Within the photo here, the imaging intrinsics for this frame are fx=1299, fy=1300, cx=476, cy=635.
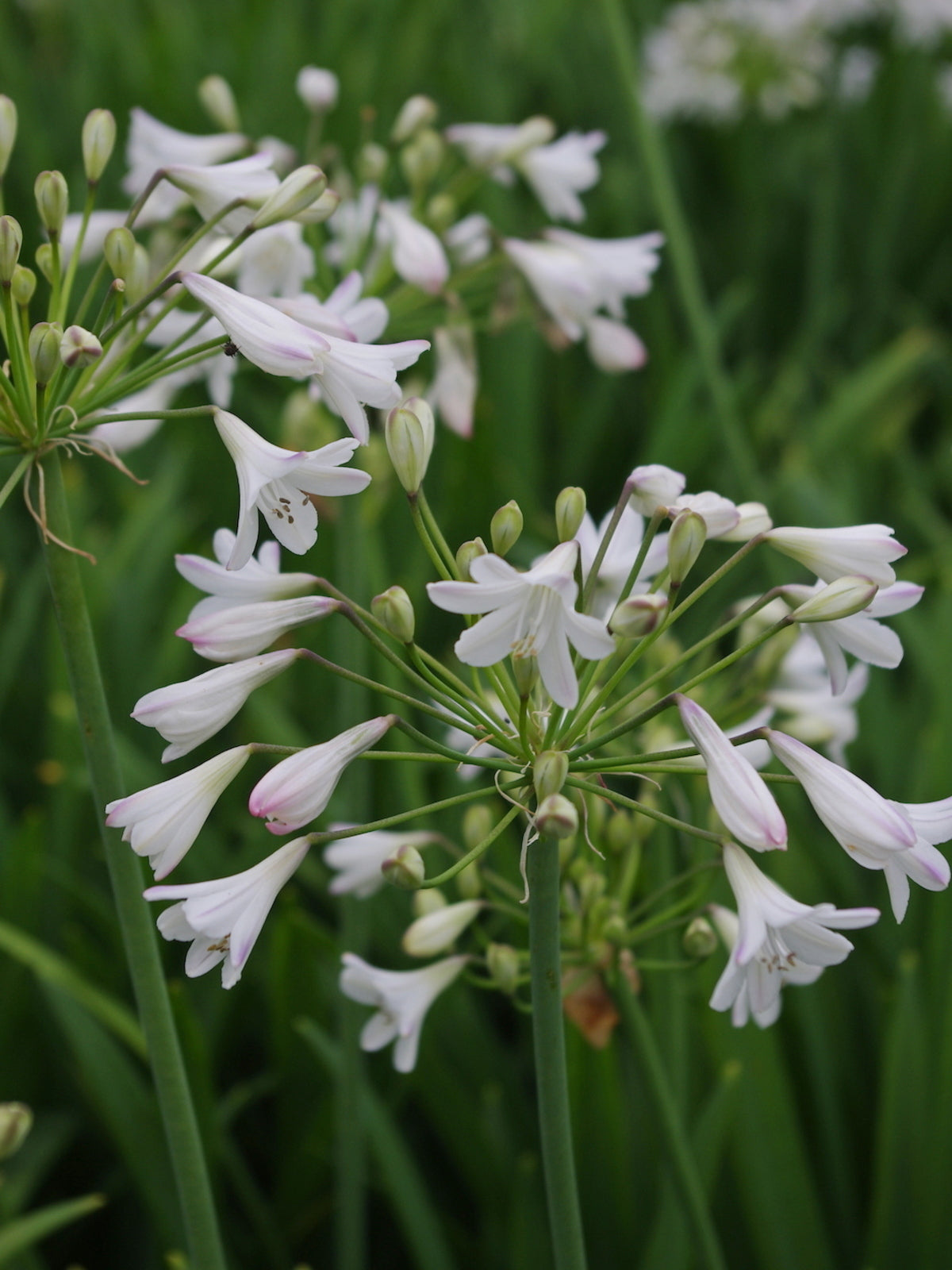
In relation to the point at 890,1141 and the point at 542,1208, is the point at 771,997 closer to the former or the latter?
the point at 890,1141

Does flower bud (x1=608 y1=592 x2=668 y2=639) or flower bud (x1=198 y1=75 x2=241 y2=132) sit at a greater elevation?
flower bud (x1=198 y1=75 x2=241 y2=132)

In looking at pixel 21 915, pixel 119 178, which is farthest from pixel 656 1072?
pixel 119 178

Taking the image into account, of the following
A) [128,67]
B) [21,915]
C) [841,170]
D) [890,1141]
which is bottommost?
[890,1141]

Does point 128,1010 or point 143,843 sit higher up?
point 143,843

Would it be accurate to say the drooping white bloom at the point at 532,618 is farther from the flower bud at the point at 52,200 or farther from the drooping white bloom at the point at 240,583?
the flower bud at the point at 52,200

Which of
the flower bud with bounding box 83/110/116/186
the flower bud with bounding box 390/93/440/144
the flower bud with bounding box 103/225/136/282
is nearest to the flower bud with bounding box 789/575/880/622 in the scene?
the flower bud with bounding box 103/225/136/282

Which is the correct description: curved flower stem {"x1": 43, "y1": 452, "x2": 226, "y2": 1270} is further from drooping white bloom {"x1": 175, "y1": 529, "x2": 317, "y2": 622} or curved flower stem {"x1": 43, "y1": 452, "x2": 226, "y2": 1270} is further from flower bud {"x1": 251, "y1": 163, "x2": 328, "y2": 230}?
flower bud {"x1": 251, "y1": 163, "x2": 328, "y2": 230}

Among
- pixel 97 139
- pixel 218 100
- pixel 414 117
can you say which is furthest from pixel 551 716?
pixel 218 100
